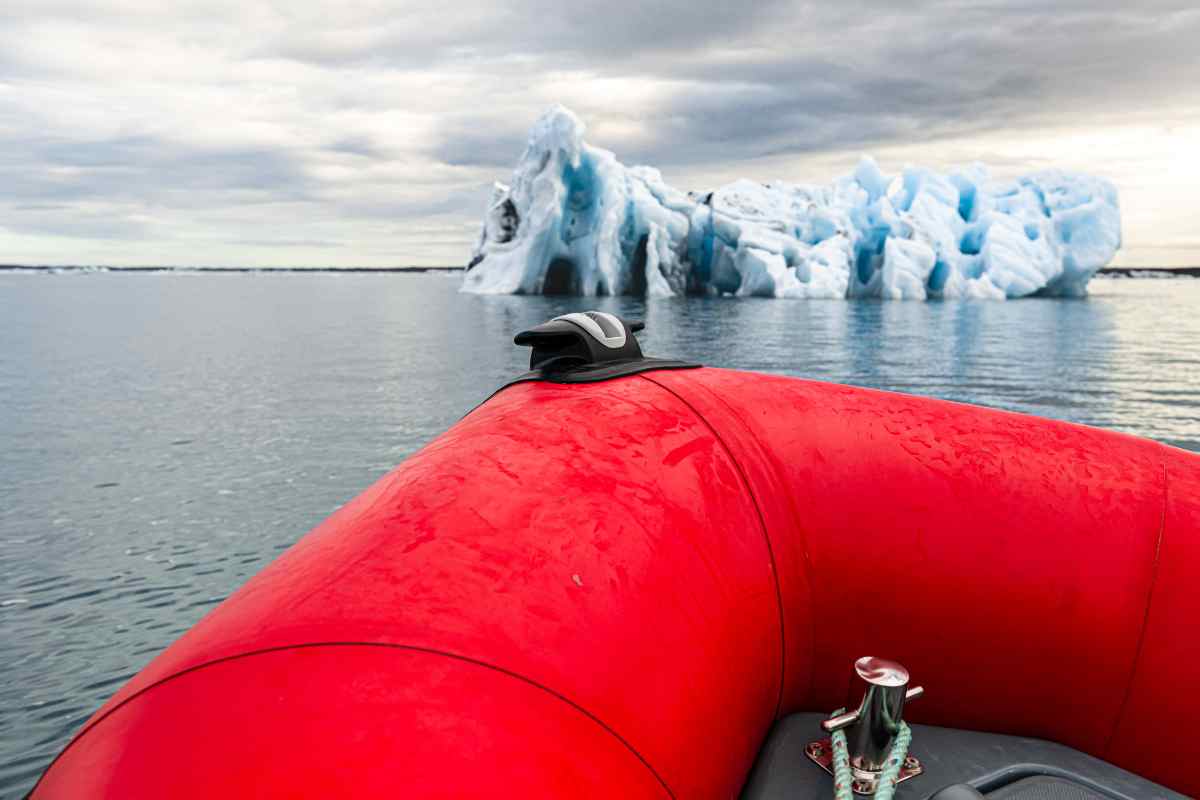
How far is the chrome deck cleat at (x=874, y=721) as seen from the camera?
136 cm

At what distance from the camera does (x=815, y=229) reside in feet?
110

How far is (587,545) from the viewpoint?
3.79 feet

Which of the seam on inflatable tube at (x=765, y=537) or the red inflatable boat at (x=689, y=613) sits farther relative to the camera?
the seam on inflatable tube at (x=765, y=537)

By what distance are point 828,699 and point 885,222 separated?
3279cm

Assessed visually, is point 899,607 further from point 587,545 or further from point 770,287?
point 770,287

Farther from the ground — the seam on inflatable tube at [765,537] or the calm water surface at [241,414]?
the seam on inflatable tube at [765,537]

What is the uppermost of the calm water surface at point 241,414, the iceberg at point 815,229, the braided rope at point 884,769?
the iceberg at point 815,229

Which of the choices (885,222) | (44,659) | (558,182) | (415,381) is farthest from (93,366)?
(885,222)

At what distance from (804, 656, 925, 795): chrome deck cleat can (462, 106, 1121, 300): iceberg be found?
99.9 feet

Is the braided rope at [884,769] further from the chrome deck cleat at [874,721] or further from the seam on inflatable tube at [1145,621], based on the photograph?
the seam on inflatable tube at [1145,621]

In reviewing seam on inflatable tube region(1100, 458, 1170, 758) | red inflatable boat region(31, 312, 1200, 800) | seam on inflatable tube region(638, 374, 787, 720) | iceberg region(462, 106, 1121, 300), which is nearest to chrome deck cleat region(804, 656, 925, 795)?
red inflatable boat region(31, 312, 1200, 800)

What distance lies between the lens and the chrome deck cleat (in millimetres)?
1362

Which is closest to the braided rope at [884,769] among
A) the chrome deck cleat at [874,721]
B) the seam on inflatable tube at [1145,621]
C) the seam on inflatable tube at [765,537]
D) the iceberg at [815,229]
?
the chrome deck cleat at [874,721]

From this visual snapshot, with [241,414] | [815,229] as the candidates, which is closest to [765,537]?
[241,414]
